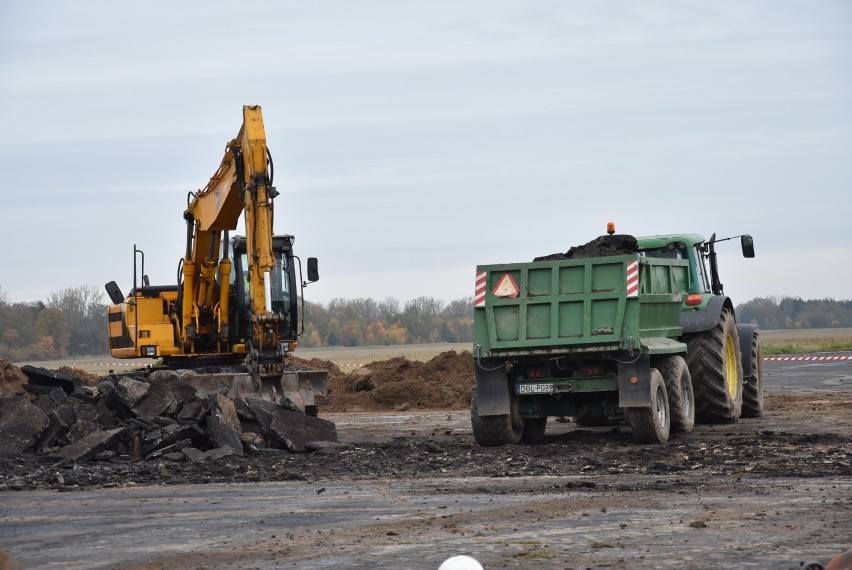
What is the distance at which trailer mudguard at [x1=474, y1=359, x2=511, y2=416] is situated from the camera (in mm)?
16781

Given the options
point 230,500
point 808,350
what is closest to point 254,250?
point 230,500

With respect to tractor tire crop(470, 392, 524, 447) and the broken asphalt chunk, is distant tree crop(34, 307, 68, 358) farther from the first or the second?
tractor tire crop(470, 392, 524, 447)

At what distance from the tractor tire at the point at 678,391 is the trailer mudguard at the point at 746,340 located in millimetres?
3457

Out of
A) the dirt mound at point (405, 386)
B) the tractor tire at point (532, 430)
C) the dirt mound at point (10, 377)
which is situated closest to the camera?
the tractor tire at point (532, 430)

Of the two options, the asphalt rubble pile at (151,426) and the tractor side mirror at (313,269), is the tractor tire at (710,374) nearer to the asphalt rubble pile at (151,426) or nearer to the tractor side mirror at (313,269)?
the asphalt rubble pile at (151,426)

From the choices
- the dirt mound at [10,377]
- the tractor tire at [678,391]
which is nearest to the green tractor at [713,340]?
the tractor tire at [678,391]

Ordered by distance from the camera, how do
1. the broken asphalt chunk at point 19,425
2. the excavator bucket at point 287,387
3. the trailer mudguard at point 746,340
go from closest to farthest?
the broken asphalt chunk at point 19,425
the excavator bucket at point 287,387
the trailer mudguard at point 746,340

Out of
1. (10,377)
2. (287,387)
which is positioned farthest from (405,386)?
(10,377)

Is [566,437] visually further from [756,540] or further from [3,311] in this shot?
[3,311]

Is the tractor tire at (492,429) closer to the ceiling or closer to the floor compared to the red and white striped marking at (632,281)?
closer to the floor

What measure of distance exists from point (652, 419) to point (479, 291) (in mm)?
2749

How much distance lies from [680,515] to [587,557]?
2092 millimetres

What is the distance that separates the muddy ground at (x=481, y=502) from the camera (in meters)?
9.05

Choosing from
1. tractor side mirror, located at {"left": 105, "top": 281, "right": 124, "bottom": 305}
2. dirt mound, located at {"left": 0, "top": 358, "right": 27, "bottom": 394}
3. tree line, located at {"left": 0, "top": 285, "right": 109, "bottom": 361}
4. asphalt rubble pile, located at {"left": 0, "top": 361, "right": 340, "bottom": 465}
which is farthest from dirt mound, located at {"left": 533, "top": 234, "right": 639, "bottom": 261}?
tree line, located at {"left": 0, "top": 285, "right": 109, "bottom": 361}
